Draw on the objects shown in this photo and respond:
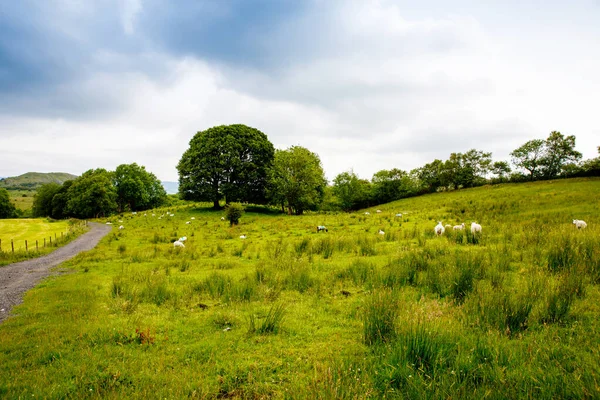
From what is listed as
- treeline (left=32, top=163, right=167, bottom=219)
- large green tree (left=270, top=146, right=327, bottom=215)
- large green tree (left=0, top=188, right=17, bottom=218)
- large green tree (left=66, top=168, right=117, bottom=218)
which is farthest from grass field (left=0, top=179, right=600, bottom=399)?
large green tree (left=0, top=188, right=17, bottom=218)

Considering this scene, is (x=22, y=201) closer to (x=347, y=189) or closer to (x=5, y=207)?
(x=5, y=207)

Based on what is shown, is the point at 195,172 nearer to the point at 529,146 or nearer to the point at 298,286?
the point at 298,286

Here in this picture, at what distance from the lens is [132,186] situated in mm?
63250

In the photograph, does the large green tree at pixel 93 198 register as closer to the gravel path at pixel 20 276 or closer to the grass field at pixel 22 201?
the grass field at pixel 22 201

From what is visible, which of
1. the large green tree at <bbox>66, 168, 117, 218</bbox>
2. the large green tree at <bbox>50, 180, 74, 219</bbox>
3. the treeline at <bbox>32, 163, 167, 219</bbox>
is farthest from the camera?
the large green tree at <bbox>50, 180, 74, 219</bbox>

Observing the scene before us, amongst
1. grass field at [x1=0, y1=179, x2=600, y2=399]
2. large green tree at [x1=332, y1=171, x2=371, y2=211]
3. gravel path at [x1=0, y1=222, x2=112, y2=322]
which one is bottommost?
gravel path at [x1=0, y1=222, x2=112, y2=322]

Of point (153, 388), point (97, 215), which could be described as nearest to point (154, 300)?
point (153, 388)

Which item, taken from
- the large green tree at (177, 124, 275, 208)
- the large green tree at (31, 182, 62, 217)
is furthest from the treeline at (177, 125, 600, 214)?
the large green tree at (31, 182, 62, 217)

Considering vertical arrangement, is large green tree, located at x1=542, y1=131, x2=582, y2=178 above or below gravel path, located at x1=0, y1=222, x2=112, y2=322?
above

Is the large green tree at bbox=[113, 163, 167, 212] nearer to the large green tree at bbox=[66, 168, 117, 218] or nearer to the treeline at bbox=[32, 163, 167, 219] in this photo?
the treeline at bbox=[32, 163, 167, 219]

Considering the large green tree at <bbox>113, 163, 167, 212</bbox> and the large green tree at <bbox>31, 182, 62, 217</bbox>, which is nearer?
the large green tree at <bbox>113, 163, 167, 212</bbox>

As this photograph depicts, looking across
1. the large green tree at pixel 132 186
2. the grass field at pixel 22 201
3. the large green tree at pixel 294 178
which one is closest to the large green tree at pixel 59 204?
the large green tree at pixel 132 186

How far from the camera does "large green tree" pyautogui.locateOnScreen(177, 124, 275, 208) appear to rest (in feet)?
135

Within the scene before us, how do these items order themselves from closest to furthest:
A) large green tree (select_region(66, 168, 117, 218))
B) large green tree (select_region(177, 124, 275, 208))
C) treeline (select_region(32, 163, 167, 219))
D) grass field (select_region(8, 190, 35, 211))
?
large green tree (select_region(177, 124, 275, 208)), large green tree (select_region(66, 168, 117, 218)), treeline (select_region(32, 163, 167, 219)), grass field (select_region(8, 190, 35, 211))
